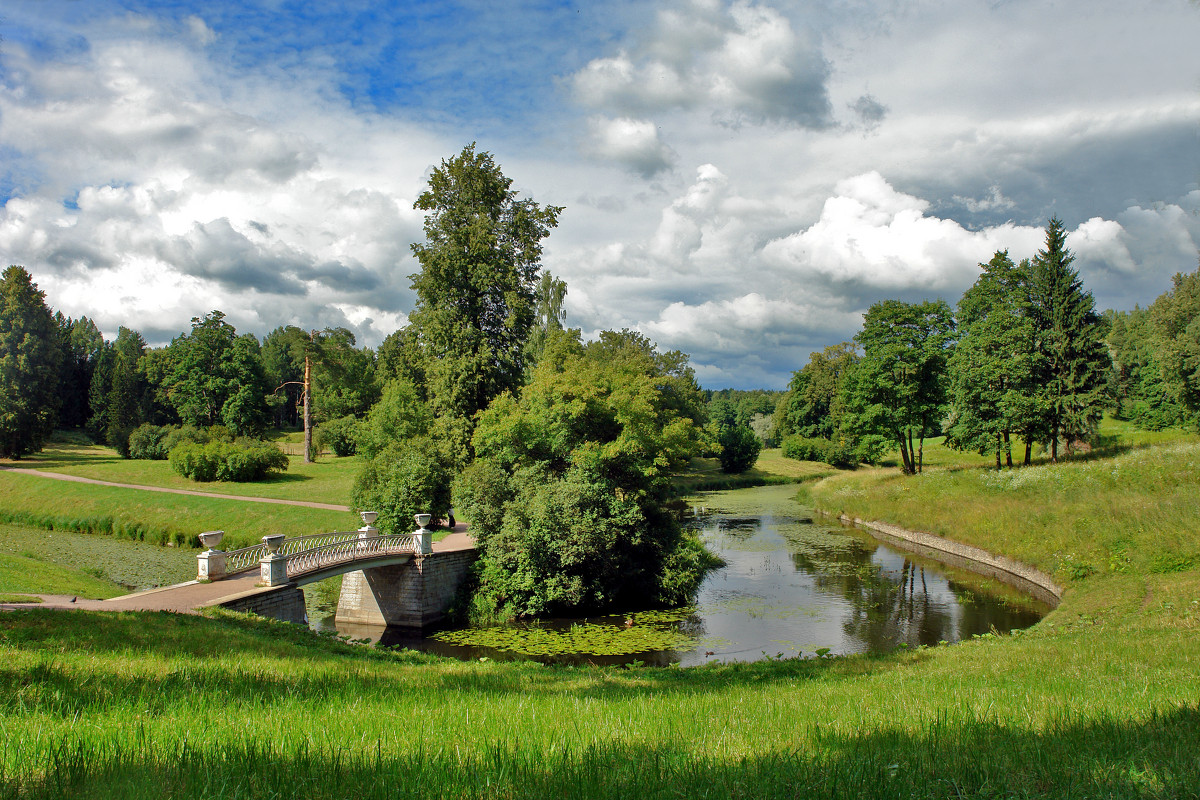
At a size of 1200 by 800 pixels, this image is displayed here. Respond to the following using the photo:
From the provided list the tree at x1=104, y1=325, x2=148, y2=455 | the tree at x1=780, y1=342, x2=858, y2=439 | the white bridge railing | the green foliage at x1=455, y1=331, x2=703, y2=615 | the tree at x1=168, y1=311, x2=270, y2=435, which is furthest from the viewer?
the tree at x1=780, y1=342, x2=858, y2=439

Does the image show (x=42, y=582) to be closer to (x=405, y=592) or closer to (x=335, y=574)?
(x=335, y=574)

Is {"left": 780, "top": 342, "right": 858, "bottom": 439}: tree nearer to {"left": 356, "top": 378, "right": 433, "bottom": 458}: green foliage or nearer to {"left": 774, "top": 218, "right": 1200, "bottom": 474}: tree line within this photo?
{"left": 774, "top": 218, "right": 1200, "bottom": 474}: tree line

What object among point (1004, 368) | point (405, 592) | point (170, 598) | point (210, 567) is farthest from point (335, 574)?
point (1004, 368)

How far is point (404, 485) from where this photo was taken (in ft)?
97.1

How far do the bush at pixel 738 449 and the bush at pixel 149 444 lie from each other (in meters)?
57.8

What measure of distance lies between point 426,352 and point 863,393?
104 feet

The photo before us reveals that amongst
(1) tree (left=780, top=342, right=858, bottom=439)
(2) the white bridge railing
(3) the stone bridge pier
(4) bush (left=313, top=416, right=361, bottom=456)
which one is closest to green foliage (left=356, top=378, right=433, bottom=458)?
(2) the white bridge railing

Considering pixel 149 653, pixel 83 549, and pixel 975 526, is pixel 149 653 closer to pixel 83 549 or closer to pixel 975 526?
pixel 83 549

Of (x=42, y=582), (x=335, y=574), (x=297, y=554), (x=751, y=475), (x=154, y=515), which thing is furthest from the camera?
(x=751, y=475)

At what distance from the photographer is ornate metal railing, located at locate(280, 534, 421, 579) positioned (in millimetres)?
19766

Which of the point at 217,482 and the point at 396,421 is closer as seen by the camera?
the point at 396,421

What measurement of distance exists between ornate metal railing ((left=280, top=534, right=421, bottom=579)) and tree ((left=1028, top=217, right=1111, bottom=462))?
38263mm

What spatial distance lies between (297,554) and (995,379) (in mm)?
40963

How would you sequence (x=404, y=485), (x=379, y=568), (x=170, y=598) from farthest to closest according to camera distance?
(x=404, y=485) → (x=379, y=568) → (x=170, y=598)
